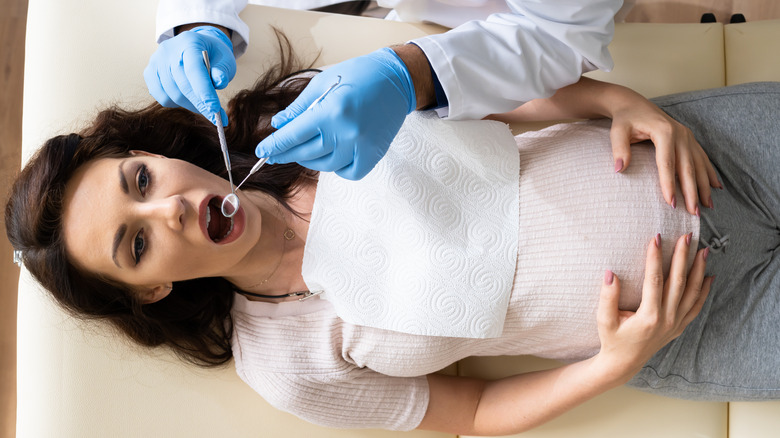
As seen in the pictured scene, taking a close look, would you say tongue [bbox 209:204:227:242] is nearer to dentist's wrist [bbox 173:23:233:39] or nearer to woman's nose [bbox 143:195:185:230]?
woman's nose [bbox 143:195:185:230]

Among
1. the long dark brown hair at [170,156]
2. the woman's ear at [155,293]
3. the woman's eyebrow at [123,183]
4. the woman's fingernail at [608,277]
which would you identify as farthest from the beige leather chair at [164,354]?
the woman's fingernail at [608,277]

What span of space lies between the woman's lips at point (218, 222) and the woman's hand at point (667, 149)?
2.71 ft

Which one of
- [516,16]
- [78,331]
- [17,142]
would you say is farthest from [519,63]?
[17,142]

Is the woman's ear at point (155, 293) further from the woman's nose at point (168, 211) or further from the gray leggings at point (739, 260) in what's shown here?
the gray leggings at point (739, 260)

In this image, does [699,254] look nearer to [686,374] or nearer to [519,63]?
[686,374]

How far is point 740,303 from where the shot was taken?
1364 mm

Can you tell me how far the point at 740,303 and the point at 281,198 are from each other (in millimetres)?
1121

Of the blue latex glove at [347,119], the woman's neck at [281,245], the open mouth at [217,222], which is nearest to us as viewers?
the blue latex glove at [347,119]

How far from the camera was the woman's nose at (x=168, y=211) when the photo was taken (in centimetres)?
119

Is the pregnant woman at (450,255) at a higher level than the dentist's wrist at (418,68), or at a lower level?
lower

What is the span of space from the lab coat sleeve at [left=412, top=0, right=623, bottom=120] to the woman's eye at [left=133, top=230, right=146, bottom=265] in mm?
713

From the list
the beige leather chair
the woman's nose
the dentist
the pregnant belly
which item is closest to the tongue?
the woman's nose

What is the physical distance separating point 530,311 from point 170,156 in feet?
3.19

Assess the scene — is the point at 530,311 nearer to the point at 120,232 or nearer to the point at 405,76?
the point at 405,76
